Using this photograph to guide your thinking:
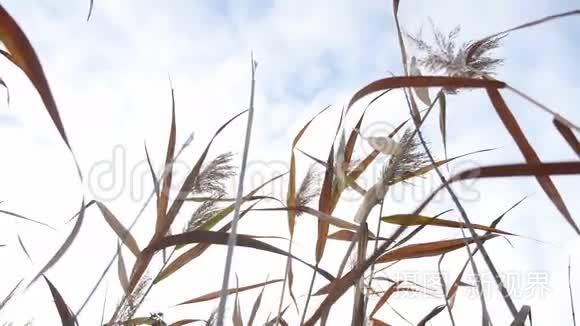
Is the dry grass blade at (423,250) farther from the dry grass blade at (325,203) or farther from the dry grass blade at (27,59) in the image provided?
the dry grass blade at (27,59)

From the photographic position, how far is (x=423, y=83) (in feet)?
2.91

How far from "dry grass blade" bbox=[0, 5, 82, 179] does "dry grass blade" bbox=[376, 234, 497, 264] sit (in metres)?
0.72

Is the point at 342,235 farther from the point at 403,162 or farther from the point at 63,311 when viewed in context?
the point at 63,311

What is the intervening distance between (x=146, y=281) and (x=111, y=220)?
0.70 ft

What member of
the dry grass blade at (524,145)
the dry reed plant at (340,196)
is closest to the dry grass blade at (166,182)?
the dry reed plant at (340,196)

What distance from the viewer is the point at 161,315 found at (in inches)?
62.6

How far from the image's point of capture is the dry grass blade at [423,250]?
1.25 metres

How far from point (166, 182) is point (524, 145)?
0.76 metres

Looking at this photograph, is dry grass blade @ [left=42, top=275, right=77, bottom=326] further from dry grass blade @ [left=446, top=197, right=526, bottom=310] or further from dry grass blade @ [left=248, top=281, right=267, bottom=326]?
dry grass blade @ [left=446, top=197, right=526, bottom=310]

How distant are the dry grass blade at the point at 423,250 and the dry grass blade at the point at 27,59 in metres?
0.72

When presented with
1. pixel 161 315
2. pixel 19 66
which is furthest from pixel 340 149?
pixel 161 315

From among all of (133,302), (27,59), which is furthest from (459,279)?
(27,59)

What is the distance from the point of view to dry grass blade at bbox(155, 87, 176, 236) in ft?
3.89

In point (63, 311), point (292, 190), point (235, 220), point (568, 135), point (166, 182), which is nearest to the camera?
point (235, 220)
